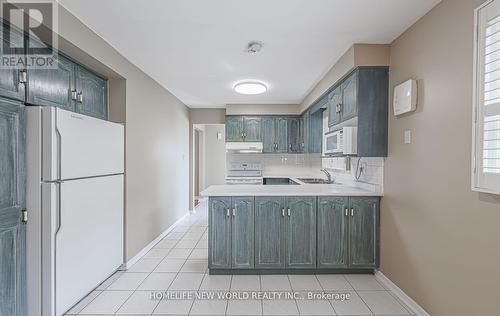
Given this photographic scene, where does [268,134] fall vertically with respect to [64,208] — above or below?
above

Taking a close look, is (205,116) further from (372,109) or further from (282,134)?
(372,109)

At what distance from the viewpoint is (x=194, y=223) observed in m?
5.48

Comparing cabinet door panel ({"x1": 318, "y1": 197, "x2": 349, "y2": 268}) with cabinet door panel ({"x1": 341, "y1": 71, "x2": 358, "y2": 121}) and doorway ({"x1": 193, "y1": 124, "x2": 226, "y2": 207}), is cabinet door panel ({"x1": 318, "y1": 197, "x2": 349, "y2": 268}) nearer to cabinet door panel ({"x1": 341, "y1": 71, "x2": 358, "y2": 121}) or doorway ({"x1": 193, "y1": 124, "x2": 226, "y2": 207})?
cabinet door panel ({"x1": 341, "y1": 71, "x2": 358, "y2": 121})

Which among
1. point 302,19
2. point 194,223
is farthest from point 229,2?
point 194,223

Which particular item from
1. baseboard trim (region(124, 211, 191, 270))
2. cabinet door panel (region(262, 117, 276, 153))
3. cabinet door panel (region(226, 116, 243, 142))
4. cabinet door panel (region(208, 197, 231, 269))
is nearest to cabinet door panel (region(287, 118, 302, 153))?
cabinet door panel (region(262, 117, 276, 153))

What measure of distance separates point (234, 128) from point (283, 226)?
3.28 m

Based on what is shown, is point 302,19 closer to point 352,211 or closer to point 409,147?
point 409,147

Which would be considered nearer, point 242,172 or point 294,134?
point 294,134

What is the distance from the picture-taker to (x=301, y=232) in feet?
9.98

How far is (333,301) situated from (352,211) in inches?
37.5

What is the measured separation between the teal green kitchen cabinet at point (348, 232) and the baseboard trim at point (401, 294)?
0.42 ft

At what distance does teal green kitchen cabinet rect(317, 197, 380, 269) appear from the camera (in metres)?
3.01

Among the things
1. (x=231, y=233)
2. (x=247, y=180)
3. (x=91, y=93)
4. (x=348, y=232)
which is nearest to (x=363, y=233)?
(x=348, y=232)

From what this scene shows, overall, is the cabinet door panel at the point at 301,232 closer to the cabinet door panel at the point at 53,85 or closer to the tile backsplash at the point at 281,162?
the cabinet door panel at the point at 53,85
